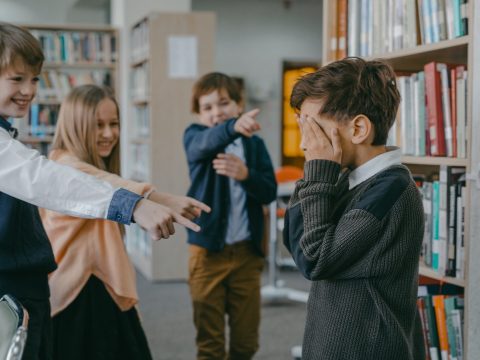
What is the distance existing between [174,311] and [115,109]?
2.18 metres

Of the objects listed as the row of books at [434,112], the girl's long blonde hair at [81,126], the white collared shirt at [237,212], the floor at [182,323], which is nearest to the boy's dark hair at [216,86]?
the white collared shirt at [237,212]

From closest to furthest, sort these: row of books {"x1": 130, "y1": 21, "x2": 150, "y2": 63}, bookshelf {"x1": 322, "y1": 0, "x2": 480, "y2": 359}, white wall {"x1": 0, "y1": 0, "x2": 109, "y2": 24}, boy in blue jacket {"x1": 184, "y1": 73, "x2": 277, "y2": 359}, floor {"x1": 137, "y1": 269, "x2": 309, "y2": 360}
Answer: bookshelf {"x1": 322, "y1": 0, "x2": 480, "y2": 359}
boy in blue jacket {"x1": 184, "y1": 73, "x2": 277, "y2": 359}
floor {"x1": 137, "y1": 269, "x2": 309, "y2": 360}
row of books {"x1": 130, "y1": 21, "x2": 150, "y2": 63}
white wall {"x1": 0, "y1": 0, "x2": 109, "y2": 24}

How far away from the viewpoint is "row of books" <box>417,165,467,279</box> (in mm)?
1885

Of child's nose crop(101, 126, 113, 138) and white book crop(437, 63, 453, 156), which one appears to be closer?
white book crop(437, 63, 453, 156)

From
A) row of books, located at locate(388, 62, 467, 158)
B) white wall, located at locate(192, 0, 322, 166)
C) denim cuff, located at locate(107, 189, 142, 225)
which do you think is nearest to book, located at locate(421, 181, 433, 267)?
row of books, located at locate(388, 62, 467, 158)

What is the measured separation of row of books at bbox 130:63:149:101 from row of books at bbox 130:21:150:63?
0.29ft

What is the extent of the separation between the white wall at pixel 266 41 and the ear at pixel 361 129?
7.53 m

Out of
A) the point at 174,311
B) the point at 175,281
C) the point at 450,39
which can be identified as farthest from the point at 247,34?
the point at 450,39

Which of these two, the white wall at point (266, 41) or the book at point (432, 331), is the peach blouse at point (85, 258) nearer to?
the book at point (432, 331)

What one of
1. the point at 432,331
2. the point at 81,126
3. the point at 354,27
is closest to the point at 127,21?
the point at 354,27

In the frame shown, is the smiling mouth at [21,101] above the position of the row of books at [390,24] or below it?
below

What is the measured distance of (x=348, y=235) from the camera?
4.32ft

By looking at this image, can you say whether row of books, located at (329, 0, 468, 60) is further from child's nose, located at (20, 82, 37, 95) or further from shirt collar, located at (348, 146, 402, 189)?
child's nose, located at (20, 82, 37, 95)

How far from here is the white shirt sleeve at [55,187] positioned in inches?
53.7
